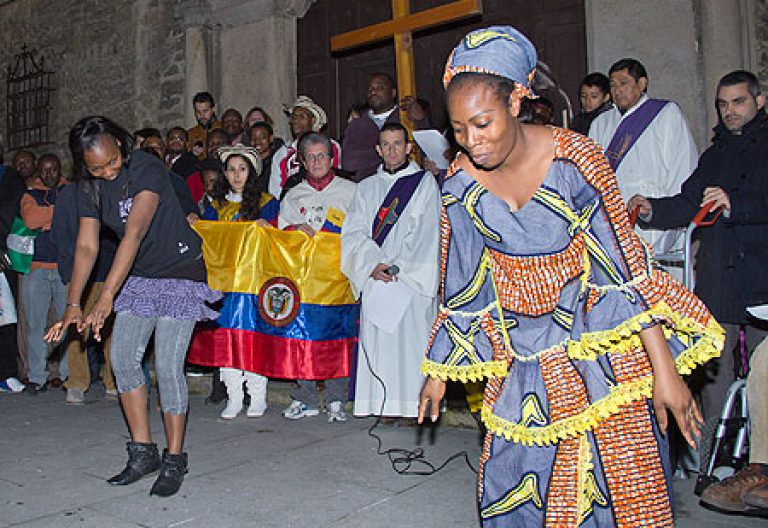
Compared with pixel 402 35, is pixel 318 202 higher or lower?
lower

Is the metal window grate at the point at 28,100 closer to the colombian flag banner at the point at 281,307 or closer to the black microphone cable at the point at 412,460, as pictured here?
the colombian flag banner at the point at 281,307

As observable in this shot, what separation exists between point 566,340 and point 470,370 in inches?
12.6

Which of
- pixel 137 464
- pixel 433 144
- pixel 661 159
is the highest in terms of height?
pixel 433 144

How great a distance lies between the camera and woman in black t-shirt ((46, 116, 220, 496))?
4.09m

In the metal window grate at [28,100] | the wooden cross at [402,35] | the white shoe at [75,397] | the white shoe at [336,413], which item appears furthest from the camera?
the metal window grate at [28,100]

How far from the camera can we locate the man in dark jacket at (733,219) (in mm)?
4078

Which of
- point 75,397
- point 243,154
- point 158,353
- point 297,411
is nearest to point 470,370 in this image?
point 158,353

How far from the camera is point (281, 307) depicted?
6.23 meters

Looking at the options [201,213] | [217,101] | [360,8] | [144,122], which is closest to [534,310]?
[201,213]

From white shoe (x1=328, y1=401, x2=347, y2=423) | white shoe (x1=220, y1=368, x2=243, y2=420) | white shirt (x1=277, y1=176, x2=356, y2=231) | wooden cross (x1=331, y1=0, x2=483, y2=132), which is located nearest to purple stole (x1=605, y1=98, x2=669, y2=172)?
wooden cross (x1=331, y1=0, x2=483, y2=132)

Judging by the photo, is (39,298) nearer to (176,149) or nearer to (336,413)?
(176,149)

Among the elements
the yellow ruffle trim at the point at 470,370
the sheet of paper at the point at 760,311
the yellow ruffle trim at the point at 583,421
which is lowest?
the yellow ruffle trim at the point at 583,421

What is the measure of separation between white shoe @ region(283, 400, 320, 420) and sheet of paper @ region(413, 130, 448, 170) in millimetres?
2171

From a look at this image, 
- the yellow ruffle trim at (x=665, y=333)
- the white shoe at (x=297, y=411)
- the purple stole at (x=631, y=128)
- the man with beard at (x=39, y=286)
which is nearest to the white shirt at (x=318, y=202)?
the white shoe at (x=297, y=411)
